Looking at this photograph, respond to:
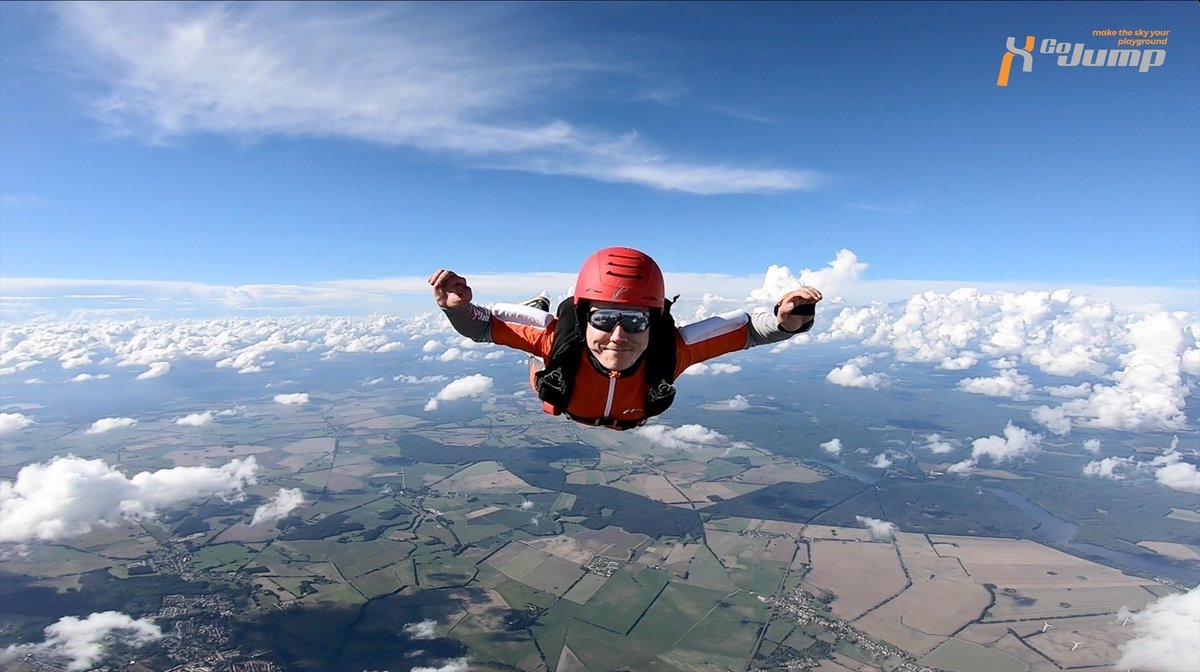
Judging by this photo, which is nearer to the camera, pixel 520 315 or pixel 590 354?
pixel 590 354

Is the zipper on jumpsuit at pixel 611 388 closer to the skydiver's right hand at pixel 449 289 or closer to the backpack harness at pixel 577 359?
the backpack harness at pixel 577 359

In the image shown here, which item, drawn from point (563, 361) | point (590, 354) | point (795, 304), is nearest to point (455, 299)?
point (563, 361)

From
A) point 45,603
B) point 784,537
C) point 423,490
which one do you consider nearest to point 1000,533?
point 784,537

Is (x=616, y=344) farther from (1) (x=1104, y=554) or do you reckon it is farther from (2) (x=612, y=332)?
(1) (x=1104, y=554)

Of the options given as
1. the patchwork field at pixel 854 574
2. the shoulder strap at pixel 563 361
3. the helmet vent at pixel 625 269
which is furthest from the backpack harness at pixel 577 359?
the patchwork field at pixel 854 574

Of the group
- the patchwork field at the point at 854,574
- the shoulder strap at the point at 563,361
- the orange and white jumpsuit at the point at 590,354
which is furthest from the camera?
the patchwork field at the point at 854,574

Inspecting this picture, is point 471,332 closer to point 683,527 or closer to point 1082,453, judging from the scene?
point 683,527
